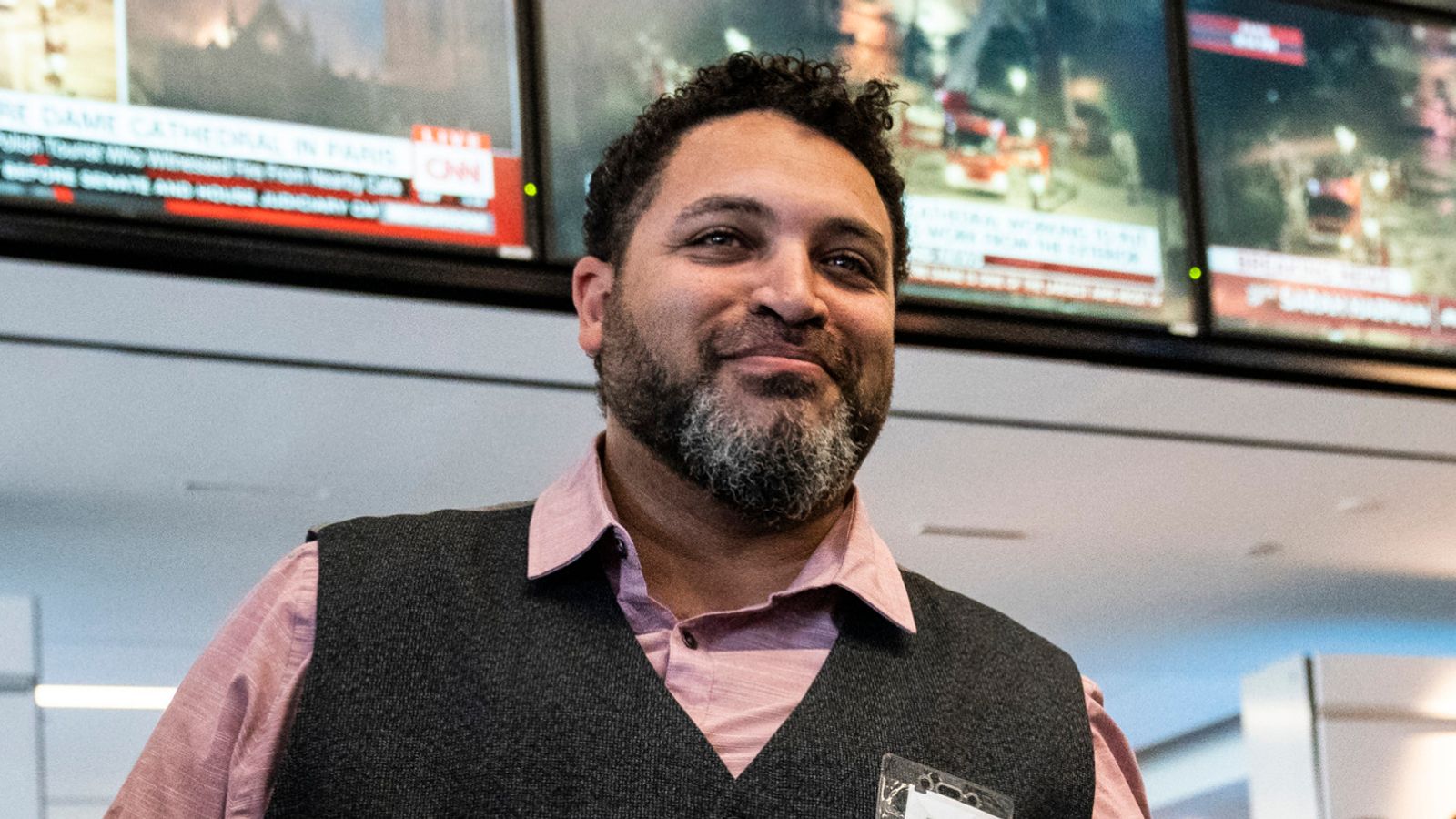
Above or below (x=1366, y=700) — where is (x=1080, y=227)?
above

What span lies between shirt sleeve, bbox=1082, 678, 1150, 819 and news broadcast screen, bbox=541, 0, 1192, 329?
1838 millimetres

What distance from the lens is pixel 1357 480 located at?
13.2ft

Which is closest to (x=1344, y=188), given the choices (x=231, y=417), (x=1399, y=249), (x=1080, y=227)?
(x=1399, y=249)

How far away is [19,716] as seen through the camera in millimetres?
3529

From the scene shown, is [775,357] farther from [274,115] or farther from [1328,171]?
[1328,171]

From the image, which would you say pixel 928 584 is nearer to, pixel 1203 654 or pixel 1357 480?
pixel 1357 480

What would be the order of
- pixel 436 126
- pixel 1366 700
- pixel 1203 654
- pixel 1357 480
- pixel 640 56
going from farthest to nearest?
pixel 1203 654, pixel 1366 700, pixel 1357 480, pixel 640 56, pixel 436 126

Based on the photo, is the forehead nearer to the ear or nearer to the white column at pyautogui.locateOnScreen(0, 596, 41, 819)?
the ear

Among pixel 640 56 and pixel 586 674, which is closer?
pixel 586 674

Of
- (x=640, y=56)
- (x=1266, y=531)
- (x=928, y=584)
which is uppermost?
(x=640, y=56)

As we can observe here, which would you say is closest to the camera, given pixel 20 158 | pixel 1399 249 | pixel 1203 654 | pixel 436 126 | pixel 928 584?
pixel 928 584

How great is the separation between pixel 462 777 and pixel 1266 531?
3798 millimetres

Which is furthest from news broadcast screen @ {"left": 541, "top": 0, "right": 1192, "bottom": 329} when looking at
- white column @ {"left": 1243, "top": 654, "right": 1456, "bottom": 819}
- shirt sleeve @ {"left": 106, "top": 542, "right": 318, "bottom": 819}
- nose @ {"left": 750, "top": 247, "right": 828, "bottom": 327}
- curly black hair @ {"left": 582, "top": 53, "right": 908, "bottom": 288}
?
white column @ {"left": 1243, "top": 654, "right": 1456, "bottom": 819}

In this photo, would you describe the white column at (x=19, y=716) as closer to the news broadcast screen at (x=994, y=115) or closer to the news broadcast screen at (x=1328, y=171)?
the news broadcast screen at (x=994, y=115)
